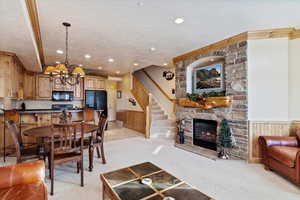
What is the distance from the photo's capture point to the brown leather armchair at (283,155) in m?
2.34

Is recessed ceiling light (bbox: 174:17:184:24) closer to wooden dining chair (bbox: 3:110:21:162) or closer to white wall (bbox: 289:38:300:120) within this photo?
white wall (bbox: 289:38:300:120)

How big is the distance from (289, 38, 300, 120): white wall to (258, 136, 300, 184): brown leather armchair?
2.07ft

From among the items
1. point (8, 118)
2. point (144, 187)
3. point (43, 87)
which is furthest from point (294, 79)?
point (43, 87)

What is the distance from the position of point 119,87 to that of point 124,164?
5.90 metres

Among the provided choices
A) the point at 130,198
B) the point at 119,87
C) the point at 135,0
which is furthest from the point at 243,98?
the point at 119,87

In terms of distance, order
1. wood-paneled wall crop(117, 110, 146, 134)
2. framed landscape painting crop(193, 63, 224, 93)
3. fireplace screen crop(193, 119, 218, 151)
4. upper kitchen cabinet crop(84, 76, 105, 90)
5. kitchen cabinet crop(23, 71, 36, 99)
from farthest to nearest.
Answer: upper kitchen cabinet crop(84, 76, 105, 90) < wood-paneled wall crop(117, 110, 146, 134) < kitchen cabinet crop(23, 71, 36, 99) < fireplace screen crop(193, 119, 218, 151) < framed landscape painting crop(193, 63, 224, 93)

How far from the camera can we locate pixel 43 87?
20.4ft

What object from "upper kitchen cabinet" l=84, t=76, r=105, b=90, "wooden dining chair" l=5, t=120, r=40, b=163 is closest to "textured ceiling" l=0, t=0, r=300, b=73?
"wooden dining chair" l=5, t=120, r=40, b=163

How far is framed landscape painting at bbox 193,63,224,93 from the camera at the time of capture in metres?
3.90

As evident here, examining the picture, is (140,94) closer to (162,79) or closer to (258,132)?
(162,79)

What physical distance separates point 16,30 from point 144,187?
3110mm

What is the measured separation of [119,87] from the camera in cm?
862

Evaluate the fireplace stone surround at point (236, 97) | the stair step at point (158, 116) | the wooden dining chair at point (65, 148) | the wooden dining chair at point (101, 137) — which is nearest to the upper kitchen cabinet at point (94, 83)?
the stair step at point (158, 116)

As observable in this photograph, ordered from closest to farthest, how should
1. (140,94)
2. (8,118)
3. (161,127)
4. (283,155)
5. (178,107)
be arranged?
(283,155) → (8,118) → (178,107) → (161,127) → (140,94)
